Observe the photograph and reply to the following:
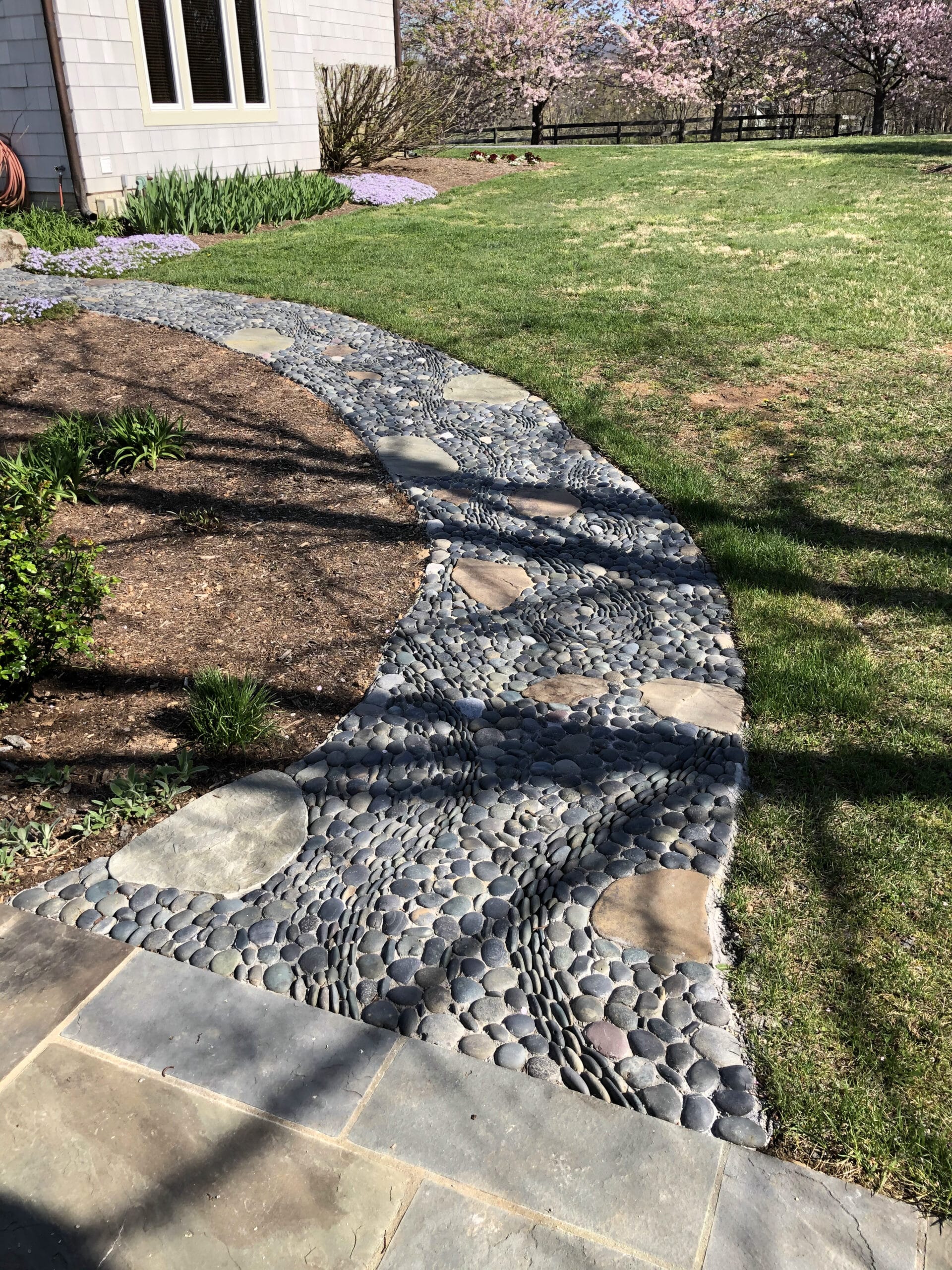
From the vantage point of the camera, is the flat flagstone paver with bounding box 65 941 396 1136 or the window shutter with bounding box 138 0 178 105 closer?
the flat flagstone paver with bounding box 65 941 396 1136

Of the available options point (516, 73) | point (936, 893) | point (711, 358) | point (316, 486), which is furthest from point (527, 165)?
point (936, 893)

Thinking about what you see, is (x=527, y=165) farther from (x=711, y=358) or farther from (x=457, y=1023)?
(x=457, y=1023)

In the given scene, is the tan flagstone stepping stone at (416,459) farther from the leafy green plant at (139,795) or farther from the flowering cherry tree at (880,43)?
the flowering cherry tree at (880,43)

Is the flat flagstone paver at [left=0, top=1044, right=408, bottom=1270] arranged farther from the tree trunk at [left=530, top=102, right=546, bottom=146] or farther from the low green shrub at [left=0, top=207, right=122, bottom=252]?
the tree trunk at [left=530, top=102, right=546, bottom=146]

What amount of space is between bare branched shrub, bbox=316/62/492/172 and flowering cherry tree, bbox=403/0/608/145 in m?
9.36

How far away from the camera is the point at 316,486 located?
418cm

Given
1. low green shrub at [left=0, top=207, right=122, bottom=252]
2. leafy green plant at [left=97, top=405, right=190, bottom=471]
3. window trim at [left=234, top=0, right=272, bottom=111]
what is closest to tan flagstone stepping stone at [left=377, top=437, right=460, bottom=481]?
leafy green plant at [left=97, top=405, right=190, bottom=471]

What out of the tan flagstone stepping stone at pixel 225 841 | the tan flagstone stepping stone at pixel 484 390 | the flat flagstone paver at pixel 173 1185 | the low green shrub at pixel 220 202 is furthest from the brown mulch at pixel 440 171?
the flat flagstone paver at pixel 173 1185

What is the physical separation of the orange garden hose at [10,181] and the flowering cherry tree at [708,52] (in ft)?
Result: 69.4

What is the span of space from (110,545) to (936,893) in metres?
3.13

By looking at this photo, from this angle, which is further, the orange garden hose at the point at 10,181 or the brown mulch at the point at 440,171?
the brown mulch at the point at 440,171

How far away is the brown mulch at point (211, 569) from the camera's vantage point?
259cm

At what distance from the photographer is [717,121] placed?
25.2m

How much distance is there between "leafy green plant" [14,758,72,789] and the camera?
2.38 metres
